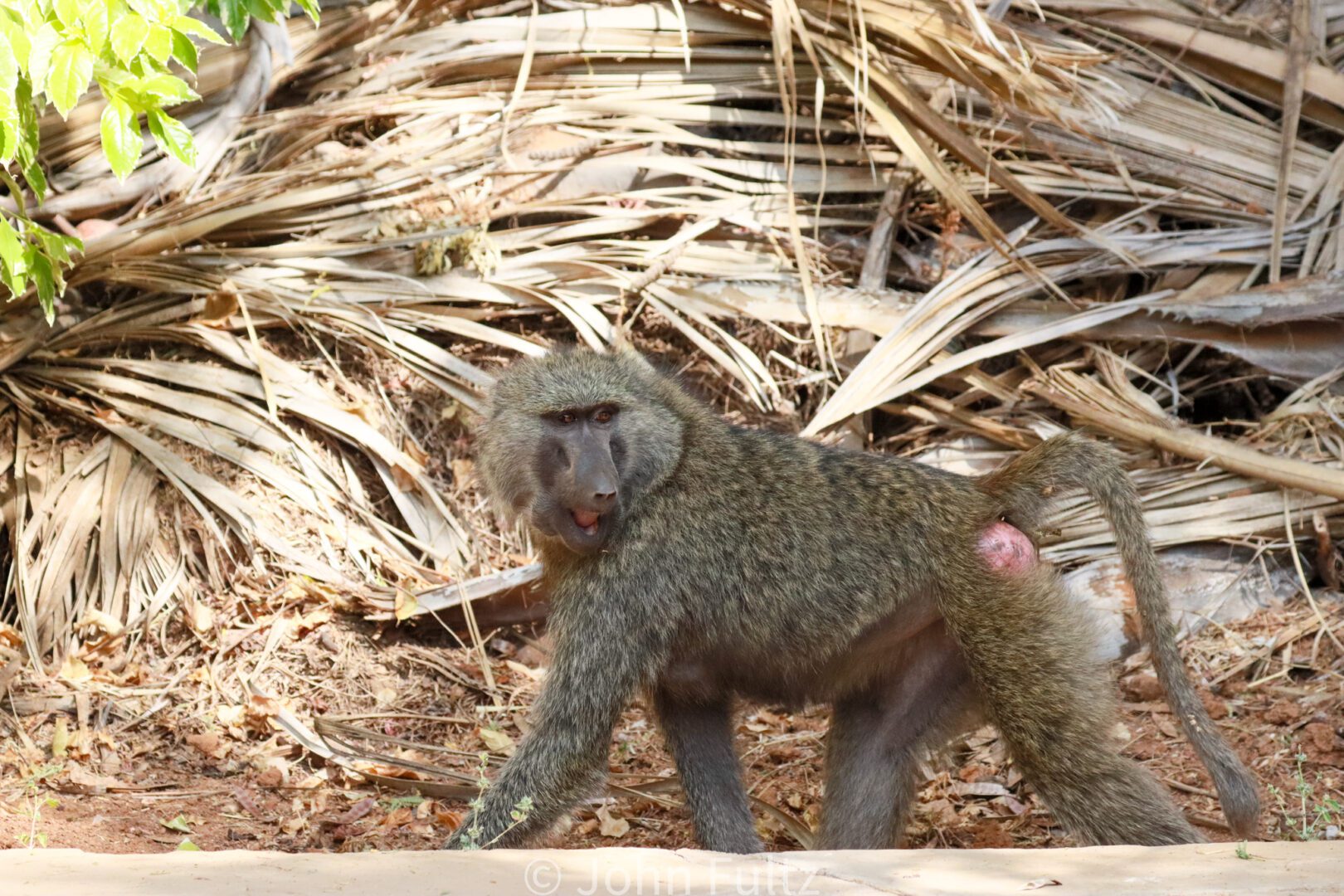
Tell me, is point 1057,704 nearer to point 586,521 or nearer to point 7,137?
point 586,521

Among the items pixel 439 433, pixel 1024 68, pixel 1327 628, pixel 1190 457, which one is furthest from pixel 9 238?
pixel 1327 628

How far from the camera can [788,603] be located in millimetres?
3697

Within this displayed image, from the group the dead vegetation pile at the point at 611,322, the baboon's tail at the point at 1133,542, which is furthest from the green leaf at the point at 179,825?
the baboon's tail at the point at 1133,542

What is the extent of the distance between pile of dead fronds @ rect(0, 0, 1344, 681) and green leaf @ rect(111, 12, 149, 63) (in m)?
2.53

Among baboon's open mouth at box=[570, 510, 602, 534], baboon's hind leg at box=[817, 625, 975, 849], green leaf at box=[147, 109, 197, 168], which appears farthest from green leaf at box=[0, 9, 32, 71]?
baboon's hind leg at box=[817, 625, 975, 849]

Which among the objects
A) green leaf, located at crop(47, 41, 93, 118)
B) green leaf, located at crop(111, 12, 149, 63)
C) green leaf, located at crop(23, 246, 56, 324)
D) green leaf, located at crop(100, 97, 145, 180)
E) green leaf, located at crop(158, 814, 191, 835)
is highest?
green leaf, located at crop(111, 12, 149, 63)

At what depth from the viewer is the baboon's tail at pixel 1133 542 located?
10.9 feet

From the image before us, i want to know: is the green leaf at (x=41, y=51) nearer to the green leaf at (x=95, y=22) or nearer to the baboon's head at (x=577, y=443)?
the green leaf at (x=95, y=22)

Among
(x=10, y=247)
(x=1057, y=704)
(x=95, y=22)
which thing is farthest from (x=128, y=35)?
(x=1057, y=704)

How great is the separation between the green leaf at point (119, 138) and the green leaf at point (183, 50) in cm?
16

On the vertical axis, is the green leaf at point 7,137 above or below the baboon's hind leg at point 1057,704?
above

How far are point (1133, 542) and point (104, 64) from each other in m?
2.74

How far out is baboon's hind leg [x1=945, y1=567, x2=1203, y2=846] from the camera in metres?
3.30

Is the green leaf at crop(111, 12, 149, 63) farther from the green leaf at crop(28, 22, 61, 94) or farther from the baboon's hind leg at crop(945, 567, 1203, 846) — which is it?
the baboon's hind leg at crop(945, 567, 1203, 846)
